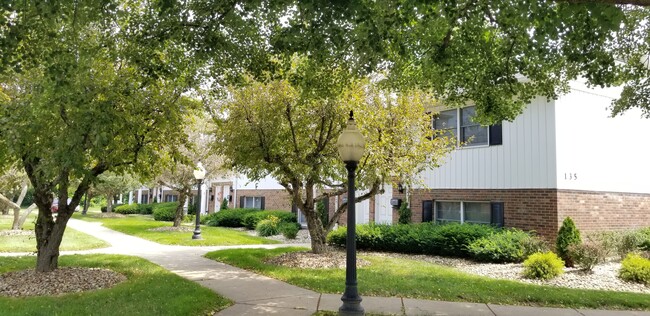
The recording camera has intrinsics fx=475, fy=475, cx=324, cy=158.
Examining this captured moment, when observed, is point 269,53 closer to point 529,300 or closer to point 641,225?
point 529,300

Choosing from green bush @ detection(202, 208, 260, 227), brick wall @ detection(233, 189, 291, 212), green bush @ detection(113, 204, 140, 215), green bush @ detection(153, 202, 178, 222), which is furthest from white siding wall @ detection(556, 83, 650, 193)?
green bush @ detection(113, 204, 140, 215)

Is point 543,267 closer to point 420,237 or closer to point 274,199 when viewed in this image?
point 420,237

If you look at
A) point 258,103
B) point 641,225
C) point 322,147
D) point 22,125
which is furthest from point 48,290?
point 641,225

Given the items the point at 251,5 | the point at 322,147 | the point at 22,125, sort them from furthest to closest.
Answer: the point at 322,147
the point at 22,125
the point at 251,5

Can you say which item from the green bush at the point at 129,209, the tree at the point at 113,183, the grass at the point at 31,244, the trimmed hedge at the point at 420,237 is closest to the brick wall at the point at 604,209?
the trimmed hedge at the point at 420,237

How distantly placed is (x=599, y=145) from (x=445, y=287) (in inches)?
346

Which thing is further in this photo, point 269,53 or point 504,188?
point 504,188

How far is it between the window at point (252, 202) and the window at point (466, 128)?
1453cm

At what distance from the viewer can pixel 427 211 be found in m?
16.2

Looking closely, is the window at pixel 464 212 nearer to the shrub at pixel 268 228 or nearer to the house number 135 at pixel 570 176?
the house number 135 at pixel 570 176

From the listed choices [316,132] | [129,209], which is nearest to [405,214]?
[316,132]

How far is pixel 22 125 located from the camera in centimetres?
744

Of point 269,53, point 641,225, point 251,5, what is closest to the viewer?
point 251,5

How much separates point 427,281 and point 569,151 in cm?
692
